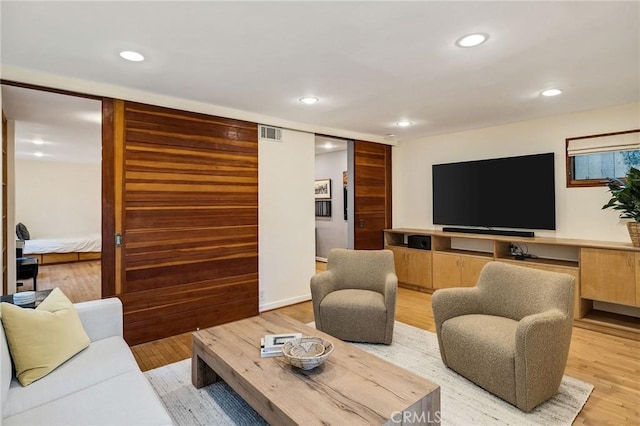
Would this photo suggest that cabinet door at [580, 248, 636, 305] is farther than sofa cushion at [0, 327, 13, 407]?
Yes

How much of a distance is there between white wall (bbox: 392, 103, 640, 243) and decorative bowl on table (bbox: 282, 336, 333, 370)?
355 centimetres

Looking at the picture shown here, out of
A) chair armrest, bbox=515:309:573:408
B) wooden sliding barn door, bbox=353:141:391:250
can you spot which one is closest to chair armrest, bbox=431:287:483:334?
chair armrest, bbox=515:309:573:408

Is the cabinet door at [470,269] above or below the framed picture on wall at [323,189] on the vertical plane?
below

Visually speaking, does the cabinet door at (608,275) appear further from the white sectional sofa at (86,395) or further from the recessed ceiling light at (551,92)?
the white sectional sofa at (86,395)

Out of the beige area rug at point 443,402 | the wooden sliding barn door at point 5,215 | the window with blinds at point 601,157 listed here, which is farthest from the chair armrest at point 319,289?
the wooden sliding barn door at point 5,215

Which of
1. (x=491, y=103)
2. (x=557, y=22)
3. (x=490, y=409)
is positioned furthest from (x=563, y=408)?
(x=491, y=103)

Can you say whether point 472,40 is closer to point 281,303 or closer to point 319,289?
point 319,289

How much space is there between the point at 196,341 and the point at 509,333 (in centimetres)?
210

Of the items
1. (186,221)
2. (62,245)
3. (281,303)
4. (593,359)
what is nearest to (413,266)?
(281,303)

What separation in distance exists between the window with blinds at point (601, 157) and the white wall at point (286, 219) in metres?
3.13

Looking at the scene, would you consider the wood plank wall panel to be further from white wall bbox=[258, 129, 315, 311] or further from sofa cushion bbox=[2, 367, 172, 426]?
sofa cushion bbox=[2, 367, 172, 426]

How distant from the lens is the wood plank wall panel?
3.20m

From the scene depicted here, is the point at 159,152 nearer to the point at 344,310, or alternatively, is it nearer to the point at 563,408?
the point at 344,310

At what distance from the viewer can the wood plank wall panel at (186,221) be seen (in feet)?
10.5
